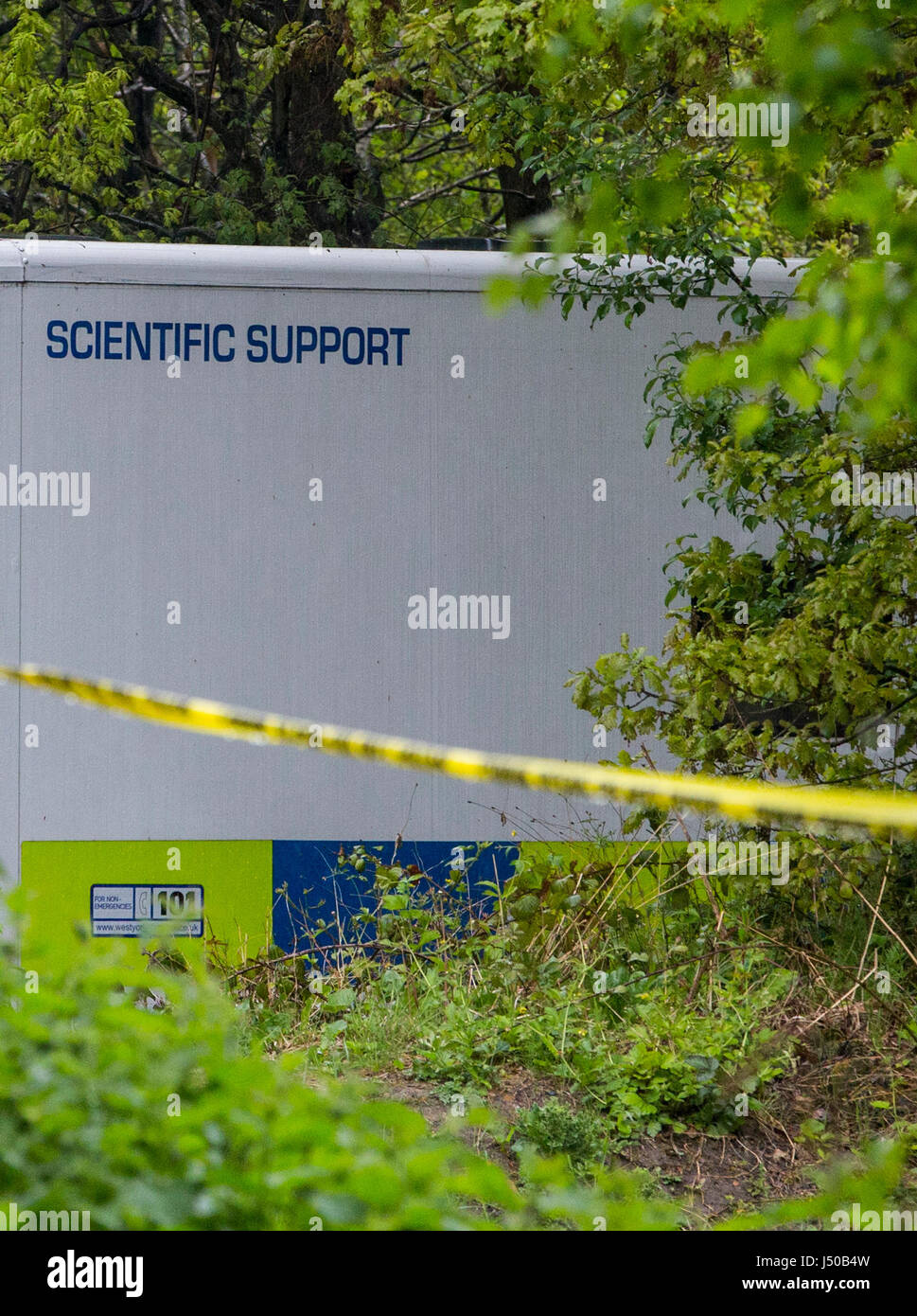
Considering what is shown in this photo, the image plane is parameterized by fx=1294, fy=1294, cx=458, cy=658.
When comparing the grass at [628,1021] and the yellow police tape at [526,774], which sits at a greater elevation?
the yellow police tape at [526,774]

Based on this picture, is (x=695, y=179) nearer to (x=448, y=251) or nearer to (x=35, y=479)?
(x=448, y=251)

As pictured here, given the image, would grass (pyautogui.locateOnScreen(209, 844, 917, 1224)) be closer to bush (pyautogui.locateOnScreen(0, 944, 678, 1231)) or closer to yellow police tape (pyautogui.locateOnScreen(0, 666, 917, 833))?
yellow police tape (pyautogui.locateOnScreen(0, 666, 917, 833))

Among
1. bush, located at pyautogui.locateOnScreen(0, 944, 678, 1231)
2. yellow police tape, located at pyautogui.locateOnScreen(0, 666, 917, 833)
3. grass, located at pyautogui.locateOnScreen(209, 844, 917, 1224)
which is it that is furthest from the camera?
grass, located at pyautogui.locateOnScreen(209, 844, 917, 1224)

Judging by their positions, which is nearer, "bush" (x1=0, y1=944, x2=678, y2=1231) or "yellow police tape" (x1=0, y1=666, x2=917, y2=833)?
"bush" (x1=0, y1=944, x2=678, y2=1231)

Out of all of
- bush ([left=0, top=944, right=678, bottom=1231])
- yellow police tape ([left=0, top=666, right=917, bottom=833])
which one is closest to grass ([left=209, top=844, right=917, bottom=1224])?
yellow police tape ([left=0, top=666, right=917, bottom=833])

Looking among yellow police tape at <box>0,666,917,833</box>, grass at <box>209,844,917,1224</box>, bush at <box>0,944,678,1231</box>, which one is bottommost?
grass at <box>209,844,917,1224</box>

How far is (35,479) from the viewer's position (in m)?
5.40

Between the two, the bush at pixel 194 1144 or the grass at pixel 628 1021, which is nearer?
the bush at pixel 194 1144

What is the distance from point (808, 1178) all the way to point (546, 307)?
365 centimetres

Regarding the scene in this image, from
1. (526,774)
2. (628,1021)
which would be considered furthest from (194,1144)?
(628,1021)

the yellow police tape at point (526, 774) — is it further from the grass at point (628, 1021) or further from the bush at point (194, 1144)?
the grass at point (628, 1021)

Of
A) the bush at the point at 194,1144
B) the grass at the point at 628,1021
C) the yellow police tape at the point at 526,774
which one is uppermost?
the yellow police tape at the point at 526,774

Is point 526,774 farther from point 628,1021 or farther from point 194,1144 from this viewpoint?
point 628,1021

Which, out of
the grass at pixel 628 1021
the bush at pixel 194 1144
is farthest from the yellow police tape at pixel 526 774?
the grass at pixel 628 1021
